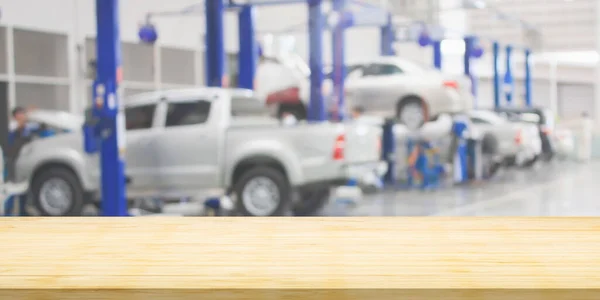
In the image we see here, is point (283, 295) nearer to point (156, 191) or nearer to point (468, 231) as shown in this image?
point (468, 231)

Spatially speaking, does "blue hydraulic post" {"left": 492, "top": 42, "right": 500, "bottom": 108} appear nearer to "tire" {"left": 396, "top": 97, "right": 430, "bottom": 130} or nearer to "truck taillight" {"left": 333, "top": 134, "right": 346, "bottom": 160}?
"tire" {"left": 396, "top": 97, "right": 430, "bottom": 130}

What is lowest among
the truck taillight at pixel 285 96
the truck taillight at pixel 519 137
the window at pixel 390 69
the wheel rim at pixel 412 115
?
the truck taillight at pixel 519 137

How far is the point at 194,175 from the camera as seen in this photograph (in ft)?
31.7

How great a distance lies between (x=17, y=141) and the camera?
9.95 metres

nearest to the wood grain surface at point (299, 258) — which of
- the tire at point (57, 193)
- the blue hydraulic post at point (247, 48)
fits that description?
the tire at point (57, 193)

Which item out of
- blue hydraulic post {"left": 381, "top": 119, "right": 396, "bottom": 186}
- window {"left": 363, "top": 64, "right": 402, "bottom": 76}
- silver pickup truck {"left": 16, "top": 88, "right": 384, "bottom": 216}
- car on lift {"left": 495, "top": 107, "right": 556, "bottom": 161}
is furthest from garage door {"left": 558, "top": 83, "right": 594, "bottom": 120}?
silver pickup truck {"left": 16, "top": 88, "right": 384, "bottom": 216}

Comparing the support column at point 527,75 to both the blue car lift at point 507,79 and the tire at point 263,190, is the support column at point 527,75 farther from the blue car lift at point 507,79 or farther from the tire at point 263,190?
the tire at point 263,190

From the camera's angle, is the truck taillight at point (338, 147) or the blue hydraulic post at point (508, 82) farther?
the blue hydraulic post at point (508, 82)

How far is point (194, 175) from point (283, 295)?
8.76 meters

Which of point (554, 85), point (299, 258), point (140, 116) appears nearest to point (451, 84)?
point (140, 116)

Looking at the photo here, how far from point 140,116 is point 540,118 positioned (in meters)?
12.6

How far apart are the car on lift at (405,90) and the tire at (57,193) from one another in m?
5.77

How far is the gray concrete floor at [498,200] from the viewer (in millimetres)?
11047

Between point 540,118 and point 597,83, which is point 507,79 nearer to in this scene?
point 540,118
